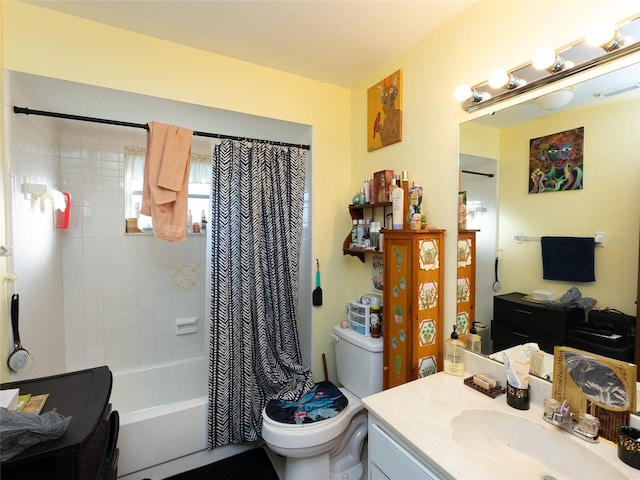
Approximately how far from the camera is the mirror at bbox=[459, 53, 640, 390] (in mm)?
923

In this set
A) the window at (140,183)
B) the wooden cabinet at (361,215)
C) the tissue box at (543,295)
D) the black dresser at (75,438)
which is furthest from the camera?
the window at (140,183)

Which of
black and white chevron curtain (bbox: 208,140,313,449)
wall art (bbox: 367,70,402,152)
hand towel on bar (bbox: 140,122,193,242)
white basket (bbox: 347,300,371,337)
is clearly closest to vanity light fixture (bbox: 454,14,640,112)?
wall art (bbox: 367,70,402,152)

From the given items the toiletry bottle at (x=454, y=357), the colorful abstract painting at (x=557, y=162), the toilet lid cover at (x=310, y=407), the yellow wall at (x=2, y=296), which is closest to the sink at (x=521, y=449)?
the toiletry bottle at (x=454, y=357)

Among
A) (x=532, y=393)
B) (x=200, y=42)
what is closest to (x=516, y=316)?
(x=532, y=393)

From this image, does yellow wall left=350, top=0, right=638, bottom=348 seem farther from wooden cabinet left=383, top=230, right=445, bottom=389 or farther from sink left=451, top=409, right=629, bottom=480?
sink left=451, top=409, right=629, bottom=480

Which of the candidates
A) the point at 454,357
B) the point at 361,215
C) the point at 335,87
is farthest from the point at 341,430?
the point at 335,87

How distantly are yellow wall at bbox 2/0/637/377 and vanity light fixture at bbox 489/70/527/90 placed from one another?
91 millimetres

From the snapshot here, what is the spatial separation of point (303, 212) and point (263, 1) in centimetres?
117

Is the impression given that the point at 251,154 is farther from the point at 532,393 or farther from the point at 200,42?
the point at 532,393

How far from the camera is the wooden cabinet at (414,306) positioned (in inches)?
54.7

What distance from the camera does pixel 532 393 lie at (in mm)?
1102

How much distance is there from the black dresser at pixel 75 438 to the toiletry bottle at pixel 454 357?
1358 millimetres

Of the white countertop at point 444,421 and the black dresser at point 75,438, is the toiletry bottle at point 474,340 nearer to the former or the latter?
the white countertop at point 444,421

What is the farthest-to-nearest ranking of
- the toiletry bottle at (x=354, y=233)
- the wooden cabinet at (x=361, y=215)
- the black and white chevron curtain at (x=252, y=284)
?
the toiletry bottle at (x=354, y=233) < the wooden cabinet at (x=361, y=215) < the black and white chevron curtain at (x=252, y=284)
